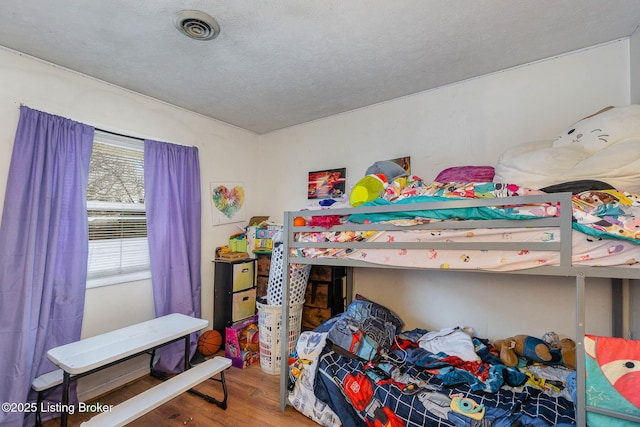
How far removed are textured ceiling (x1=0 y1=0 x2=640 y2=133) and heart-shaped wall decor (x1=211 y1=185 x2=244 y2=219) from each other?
1.08 meters

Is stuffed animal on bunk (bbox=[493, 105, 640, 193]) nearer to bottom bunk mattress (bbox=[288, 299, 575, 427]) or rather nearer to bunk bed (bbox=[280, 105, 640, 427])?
bunk bed (bbox=[280, 105, 640, 427])

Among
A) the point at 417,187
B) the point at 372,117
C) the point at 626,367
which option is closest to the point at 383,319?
the point at 417,187

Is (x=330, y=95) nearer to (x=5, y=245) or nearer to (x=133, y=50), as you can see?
(x=133, y=50)

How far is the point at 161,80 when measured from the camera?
2318 millimetres

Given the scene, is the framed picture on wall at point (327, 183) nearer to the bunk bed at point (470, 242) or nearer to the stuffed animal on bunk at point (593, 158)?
the bunk bed at point (470, 242)

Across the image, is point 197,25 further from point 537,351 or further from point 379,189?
point 537,351

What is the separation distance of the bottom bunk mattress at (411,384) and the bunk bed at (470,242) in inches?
8.1

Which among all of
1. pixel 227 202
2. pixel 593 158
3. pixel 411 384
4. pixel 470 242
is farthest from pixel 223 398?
pixel 593 158

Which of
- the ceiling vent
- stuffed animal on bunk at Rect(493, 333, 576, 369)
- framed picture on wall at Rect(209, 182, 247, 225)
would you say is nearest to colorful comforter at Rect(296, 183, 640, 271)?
stuffed animal on bunk at Rect(493, 333, 576, 369)

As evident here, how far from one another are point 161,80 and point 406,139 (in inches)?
84.6

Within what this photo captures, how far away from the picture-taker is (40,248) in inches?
76.5

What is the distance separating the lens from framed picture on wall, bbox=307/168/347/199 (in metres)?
3.00

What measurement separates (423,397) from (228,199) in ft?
8.73

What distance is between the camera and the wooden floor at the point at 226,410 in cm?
191
